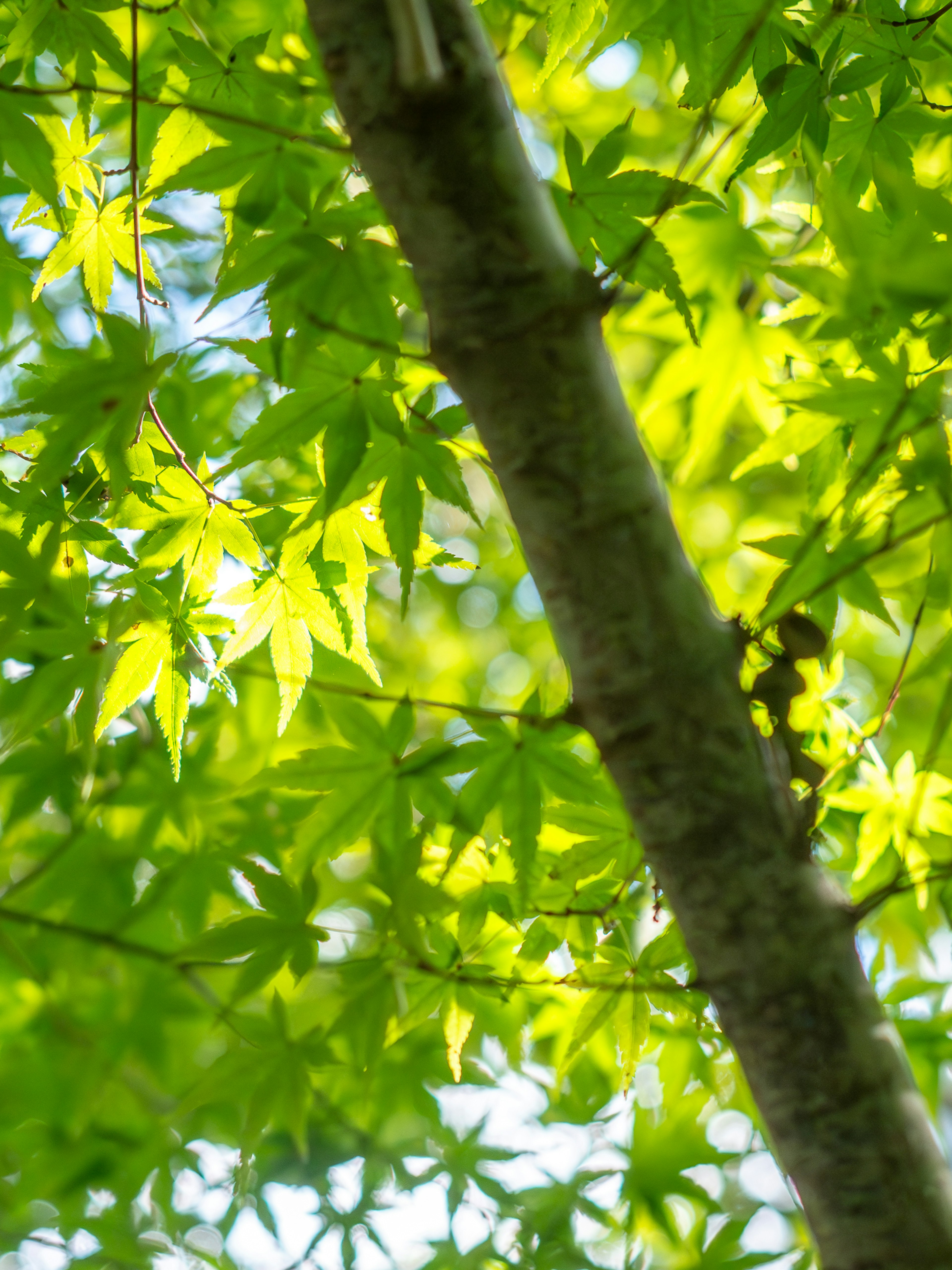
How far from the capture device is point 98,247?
83cm

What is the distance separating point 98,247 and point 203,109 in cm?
31

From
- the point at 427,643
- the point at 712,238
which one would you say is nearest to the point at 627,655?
the point at 712,238

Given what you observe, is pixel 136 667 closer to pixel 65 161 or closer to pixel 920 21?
pixel 65 161

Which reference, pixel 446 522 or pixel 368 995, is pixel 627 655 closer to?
pixel 368 995

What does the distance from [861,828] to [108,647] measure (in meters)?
0.70

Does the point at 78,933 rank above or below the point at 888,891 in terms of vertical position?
above

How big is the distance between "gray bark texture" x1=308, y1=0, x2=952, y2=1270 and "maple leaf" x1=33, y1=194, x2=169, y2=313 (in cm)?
45

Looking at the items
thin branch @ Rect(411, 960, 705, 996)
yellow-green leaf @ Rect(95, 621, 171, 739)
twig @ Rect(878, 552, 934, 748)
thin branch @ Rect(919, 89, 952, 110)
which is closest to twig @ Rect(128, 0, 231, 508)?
yellow-green leaf @ Rect(95, 621, 171, 739)

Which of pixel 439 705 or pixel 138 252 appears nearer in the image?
pixel 439 705

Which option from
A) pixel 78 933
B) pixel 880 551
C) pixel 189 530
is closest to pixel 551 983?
pixel 880 551

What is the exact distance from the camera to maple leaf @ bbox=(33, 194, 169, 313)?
31.8 inches

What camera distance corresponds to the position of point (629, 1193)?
1.13 m

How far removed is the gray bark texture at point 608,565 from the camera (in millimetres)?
420

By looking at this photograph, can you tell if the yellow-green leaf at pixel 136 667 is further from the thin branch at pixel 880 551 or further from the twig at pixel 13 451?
the thin branch at pixel 880 551
